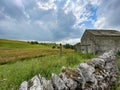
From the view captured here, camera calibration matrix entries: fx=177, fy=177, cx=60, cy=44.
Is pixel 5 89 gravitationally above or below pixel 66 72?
below

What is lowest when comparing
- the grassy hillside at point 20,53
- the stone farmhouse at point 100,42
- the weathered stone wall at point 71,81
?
the grassy hillside at point 20,53

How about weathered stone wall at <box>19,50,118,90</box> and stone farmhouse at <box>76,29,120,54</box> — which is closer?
weathered stone wall at <box>19,50,118,90</box>

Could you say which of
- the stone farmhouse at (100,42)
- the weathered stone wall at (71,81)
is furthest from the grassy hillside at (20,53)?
the weathered stone wall at (71,81)

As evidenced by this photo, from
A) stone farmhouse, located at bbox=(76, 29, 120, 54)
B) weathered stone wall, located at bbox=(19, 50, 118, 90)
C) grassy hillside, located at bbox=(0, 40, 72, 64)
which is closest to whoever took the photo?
weathered stone wall, located at bbox=(19, 50, 118, 90)

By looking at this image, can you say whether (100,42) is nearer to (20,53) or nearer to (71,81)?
Result: (20,53)

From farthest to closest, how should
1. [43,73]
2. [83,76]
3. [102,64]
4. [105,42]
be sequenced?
[105,42] < [102,64] < [43,73] < [83,76]

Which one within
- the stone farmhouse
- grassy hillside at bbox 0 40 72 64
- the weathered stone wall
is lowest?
grassy hillside at bbox 0 40 72 64

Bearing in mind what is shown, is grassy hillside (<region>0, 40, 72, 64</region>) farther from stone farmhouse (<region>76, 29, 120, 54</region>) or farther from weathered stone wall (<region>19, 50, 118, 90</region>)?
weathered stone wall (<region>19, 50, 118, 90</region>)

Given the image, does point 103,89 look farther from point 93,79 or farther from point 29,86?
point 29,86

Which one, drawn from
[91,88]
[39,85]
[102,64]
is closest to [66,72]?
[91,88]

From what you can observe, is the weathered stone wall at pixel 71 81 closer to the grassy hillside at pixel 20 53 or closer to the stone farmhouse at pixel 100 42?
the stone farmhouse at pixel 100 42

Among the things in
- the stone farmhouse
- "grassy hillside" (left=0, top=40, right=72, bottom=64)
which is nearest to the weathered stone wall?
the stone farmhouse

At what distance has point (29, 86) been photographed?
13.0ft

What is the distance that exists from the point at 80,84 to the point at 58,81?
2.67 feet
